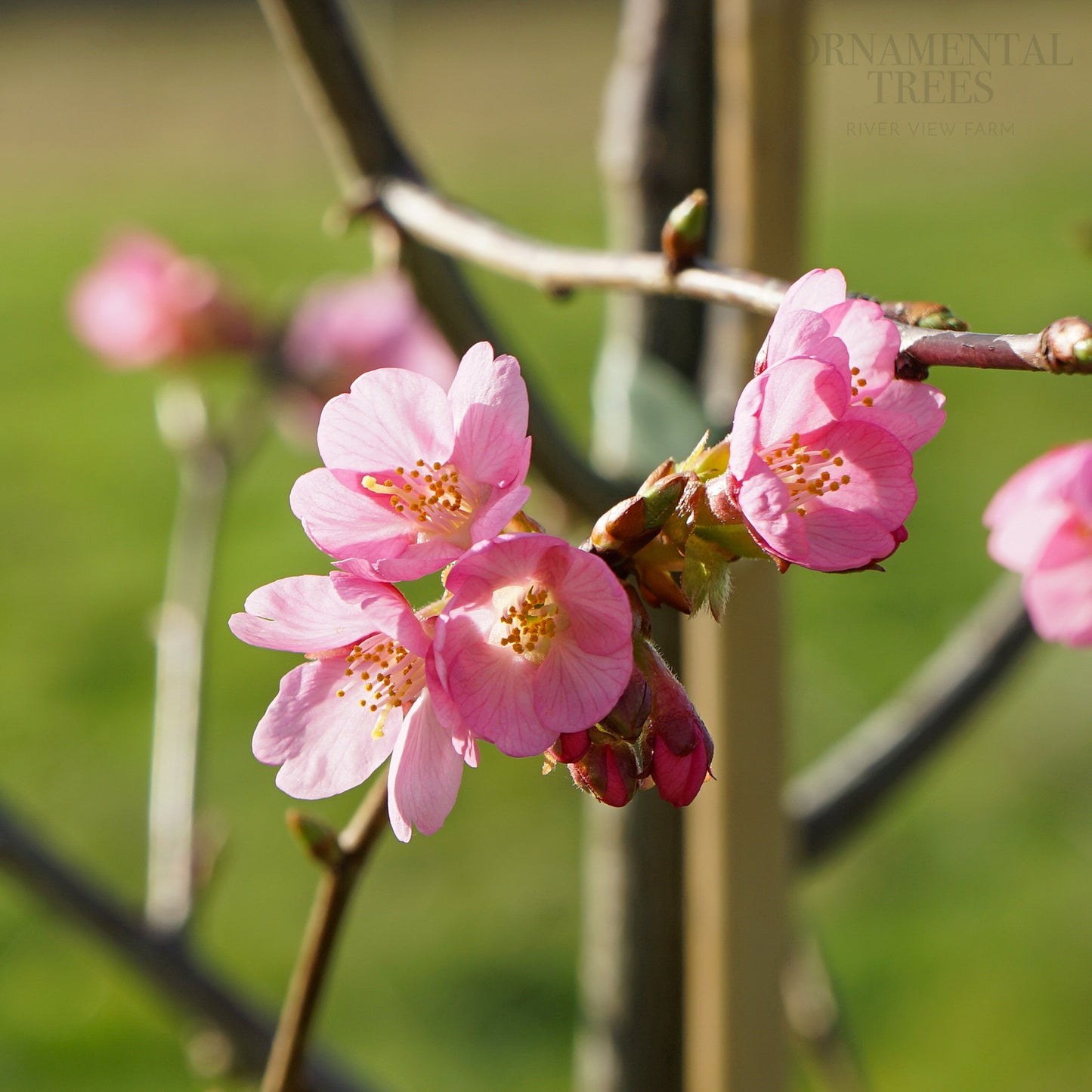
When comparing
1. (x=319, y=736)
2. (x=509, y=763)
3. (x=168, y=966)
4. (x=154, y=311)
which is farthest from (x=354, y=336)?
(x=509, y=763)

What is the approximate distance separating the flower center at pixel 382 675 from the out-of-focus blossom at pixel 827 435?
5.3 inches

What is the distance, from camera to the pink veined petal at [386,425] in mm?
466

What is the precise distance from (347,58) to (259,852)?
1.96m

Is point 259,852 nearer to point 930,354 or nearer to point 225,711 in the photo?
point 225,711

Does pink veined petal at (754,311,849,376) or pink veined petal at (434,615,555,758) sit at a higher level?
pink veined petal at (754,311,849,376)

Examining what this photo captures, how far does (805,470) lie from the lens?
0.48 m

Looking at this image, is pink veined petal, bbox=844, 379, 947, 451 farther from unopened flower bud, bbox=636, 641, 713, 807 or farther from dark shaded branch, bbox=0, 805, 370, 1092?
dark shaded branch, bbox=0, 805, 370, 1092

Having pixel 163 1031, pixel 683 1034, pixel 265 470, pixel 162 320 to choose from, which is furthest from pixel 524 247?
pixel 265 470

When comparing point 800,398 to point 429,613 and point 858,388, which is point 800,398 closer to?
point 858,388

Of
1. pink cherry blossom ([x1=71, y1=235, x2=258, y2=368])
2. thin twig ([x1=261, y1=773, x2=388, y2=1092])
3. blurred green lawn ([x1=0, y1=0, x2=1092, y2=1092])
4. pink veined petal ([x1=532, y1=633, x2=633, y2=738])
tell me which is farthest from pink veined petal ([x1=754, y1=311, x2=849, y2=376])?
pink cherry blossom ([x1=71, y1=235, x2=258, y2=368])

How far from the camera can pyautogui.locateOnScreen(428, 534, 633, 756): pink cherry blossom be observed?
427mm

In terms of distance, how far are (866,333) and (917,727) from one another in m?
0.69

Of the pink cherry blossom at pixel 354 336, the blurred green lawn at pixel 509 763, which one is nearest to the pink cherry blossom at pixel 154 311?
the pink cherry blossom at pixel 354 336

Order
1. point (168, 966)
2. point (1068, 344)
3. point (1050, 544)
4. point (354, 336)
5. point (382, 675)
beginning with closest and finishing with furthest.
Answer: point (1068, 344), point (382, 675), point (1050, 544), point (168, 966), point (354, 336)
